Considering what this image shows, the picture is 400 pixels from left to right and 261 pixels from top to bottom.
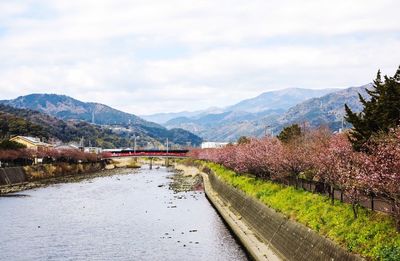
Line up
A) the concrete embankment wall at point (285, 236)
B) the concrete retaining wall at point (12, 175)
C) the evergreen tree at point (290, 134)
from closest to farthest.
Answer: the concrete embankment wall at point (285, 236) → the evergreen tree at point (290, 134) → the concrete retaining wall at point (12, 175)

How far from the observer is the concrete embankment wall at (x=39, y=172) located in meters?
98.3

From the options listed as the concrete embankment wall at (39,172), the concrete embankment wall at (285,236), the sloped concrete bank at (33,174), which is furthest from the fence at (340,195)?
the concrete embankment wall at (39,172)

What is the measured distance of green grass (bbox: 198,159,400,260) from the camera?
20.4 m

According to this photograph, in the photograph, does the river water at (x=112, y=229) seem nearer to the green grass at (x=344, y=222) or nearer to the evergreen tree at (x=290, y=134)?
the green grass at (x=344, y=222)

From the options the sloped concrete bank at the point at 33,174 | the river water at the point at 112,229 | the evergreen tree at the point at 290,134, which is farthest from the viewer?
the sloped concrete bank at the point at 33,174

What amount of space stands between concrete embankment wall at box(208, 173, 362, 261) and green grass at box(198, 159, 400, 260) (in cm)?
41

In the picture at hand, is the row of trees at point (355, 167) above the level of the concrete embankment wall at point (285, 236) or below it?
above

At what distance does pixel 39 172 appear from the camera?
117 meters

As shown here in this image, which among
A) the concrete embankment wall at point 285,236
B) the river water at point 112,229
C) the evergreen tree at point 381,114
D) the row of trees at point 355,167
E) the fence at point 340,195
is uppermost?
the evergreen tree at point 381,114

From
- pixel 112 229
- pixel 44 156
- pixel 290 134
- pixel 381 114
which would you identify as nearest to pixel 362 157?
pixel 381 114

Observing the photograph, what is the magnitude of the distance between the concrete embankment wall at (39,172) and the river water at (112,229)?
2057 centimetres

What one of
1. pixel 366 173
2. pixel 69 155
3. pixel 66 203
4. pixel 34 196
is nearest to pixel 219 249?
pixel 366 173

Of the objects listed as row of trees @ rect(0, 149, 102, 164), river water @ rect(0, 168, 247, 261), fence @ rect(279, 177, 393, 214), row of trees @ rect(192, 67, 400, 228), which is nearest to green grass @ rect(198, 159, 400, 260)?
fence @ rect(279, 177, 393, 214)

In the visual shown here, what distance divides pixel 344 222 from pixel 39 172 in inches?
4003
